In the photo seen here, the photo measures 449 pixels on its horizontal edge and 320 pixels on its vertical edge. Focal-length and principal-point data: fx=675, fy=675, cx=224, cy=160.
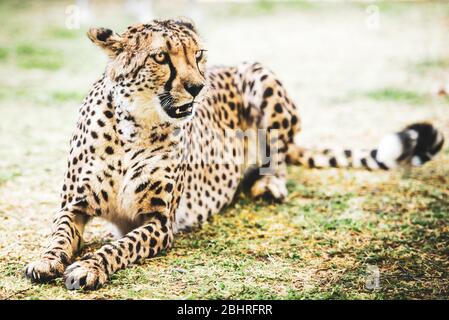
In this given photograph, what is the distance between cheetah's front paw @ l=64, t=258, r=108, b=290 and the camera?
8.32ft

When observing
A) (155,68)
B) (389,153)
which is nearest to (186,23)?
(155,68)

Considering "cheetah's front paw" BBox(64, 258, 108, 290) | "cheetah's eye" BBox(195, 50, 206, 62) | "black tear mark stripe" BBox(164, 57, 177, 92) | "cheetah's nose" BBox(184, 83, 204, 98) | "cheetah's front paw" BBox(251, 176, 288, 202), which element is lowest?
"cheetah's front paw" BBox(64, 258, 108, 290)

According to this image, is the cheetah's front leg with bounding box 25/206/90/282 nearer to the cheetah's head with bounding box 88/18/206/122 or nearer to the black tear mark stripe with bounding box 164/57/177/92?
the cheetah's head with bounding box 88/18/206/122

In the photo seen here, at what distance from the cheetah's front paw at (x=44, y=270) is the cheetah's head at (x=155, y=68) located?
2.33 ft

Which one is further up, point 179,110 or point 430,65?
point 430,65

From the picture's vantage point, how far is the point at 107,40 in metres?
2.83

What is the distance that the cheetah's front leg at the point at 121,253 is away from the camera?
2.55 meters

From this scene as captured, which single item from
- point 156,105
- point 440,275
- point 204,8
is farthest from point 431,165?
point 204,8

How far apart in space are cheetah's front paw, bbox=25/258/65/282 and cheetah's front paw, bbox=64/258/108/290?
0.07m

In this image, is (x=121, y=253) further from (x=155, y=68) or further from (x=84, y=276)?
(x=155, y=68)

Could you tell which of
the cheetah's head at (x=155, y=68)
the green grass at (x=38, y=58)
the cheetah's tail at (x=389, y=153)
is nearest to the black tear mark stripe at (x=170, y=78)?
the cheetah's head at (x=155, y=68)

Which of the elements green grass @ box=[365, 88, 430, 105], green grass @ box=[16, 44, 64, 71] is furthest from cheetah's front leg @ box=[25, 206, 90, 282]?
green grass @ box=[16, 44, 64, 71]

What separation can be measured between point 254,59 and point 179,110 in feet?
19.5

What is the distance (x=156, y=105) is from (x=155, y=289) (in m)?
0.76
